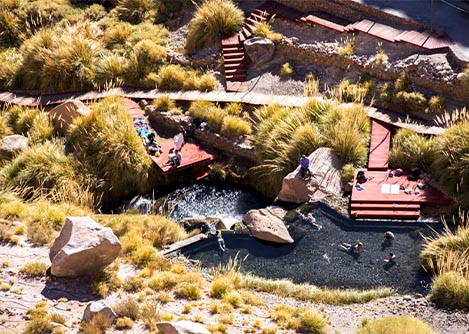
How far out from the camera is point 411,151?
65.3 feet

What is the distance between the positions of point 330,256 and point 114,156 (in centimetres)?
611

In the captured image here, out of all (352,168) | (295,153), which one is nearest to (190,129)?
(295,153)

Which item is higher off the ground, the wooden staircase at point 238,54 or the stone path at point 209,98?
the wooden staircase at point 238,54

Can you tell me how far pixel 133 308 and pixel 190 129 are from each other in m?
7.94

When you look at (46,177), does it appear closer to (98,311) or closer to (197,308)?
(197,308)

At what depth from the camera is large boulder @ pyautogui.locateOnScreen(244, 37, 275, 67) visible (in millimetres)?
23984

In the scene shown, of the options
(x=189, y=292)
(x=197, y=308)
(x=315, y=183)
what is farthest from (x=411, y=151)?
(x=197, y=308)

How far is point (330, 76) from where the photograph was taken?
2298 cm

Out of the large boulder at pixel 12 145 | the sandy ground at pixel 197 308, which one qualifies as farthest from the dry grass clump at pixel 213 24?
the sandy ground at pixel 197 308

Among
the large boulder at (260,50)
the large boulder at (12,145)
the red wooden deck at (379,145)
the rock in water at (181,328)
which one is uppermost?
the large boulder at (260,50)

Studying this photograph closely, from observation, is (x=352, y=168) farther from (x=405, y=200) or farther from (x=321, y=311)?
(x=321, y=311)

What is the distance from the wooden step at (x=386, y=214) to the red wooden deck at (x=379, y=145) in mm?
1352

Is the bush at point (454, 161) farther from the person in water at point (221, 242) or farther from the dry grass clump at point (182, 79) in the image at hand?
the dry grass clump at point (182, 79)

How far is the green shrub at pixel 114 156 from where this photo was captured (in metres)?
21.2
